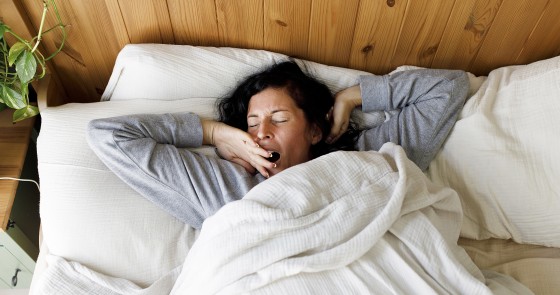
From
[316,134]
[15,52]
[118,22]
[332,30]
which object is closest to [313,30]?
[332,30]

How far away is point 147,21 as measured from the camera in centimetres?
110

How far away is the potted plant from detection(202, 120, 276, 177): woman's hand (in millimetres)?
434

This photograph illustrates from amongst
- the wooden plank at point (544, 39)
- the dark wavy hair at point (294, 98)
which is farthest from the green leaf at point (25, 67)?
the wooden plank at point (544, 39)

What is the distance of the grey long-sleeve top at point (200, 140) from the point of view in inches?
37.4

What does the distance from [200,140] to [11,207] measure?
0.52 meters

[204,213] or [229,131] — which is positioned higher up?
[229,131]

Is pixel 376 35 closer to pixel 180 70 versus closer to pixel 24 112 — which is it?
pixel 180 70

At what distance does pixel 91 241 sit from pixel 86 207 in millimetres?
80

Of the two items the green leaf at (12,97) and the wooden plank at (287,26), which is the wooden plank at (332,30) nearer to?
the wooden plank at (287,26)

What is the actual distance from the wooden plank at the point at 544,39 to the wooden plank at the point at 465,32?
0.53ft

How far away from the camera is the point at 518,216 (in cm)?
102

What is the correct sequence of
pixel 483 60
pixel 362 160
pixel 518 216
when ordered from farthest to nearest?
pixel 483 60, pixel 518 216, pixel 362 160

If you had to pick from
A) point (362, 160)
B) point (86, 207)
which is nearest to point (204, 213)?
point (86, 207)

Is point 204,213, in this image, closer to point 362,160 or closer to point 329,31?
point 362,160
